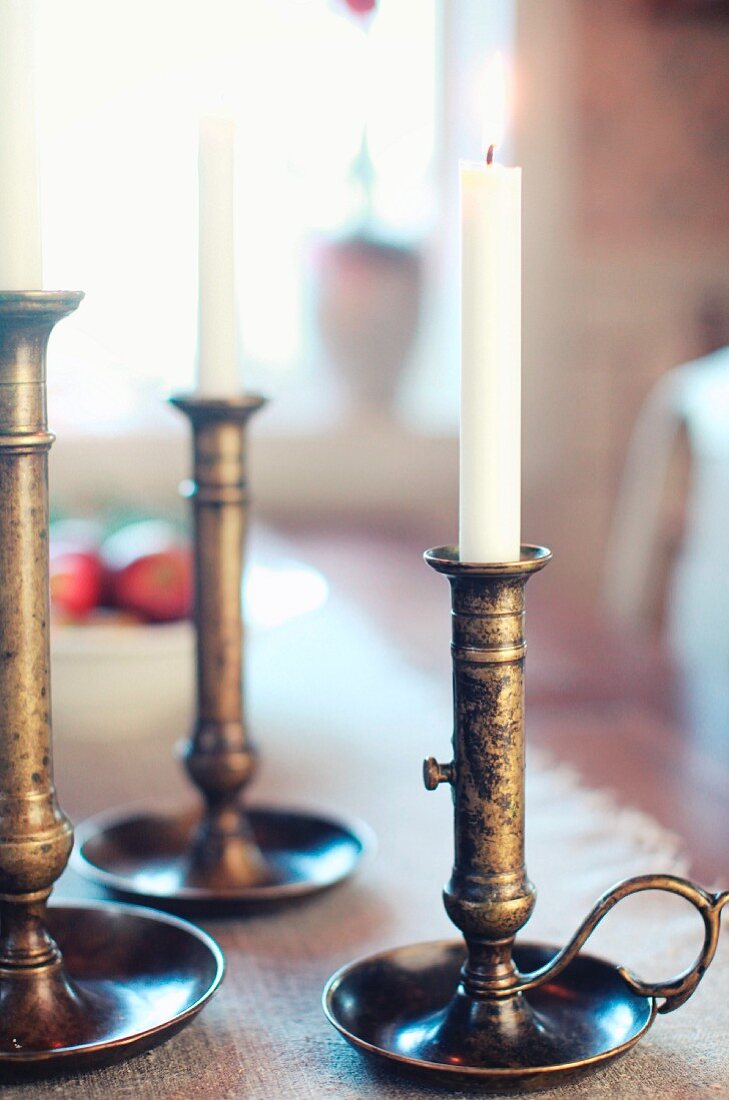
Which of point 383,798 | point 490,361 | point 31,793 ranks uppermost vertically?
point 490,361

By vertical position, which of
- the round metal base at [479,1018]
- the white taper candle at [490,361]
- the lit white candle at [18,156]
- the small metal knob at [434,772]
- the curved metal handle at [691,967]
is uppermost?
the lit white candle at [18,156]

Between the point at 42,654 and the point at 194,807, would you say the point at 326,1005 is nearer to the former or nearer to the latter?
the point at 42,654

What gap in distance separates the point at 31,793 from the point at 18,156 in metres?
0.23

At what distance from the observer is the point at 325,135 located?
297 centimetres

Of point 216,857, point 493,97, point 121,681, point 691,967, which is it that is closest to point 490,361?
point 493,97

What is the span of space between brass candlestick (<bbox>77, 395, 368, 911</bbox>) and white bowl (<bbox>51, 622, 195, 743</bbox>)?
0.28 meters

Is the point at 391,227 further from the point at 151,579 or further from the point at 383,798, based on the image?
the point at 383,798

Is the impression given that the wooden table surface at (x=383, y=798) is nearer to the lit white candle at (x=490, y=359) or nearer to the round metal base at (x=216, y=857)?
the round metal base at (x=216, y=857)

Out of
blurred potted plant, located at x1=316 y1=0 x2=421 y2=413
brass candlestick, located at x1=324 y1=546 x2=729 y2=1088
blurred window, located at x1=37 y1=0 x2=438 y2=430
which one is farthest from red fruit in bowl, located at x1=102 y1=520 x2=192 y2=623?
blurred potted plant, located at x1=316 y1=0 x2=421 y2=413

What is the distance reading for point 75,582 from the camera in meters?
1.23

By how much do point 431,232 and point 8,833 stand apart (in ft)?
8.84

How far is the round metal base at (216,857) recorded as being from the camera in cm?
66

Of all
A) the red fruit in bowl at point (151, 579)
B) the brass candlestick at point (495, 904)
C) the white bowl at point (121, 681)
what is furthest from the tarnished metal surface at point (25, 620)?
the red fruit in bowl at point (151, 579)

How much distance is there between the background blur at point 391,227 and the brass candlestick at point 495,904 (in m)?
2.29
